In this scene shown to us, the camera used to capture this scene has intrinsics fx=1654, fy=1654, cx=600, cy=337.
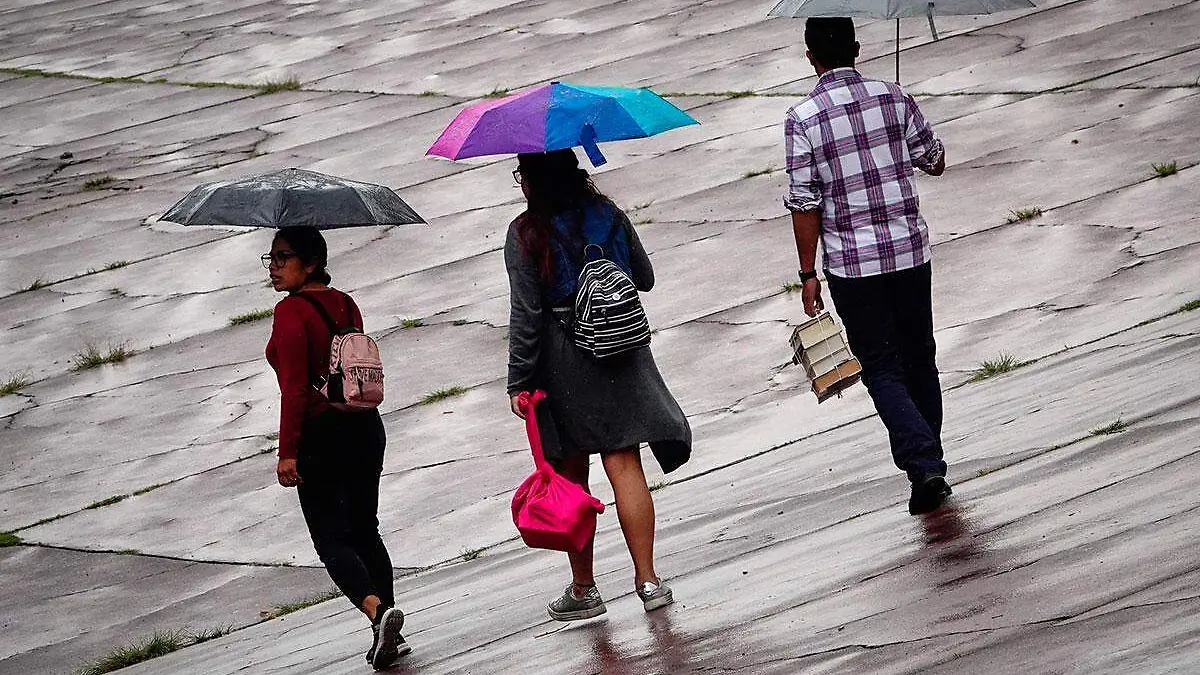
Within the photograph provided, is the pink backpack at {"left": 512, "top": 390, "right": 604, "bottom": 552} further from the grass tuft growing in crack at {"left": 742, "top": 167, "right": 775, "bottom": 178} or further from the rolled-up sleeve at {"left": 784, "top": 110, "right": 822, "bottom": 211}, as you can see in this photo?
the grass tuft growing in crack at {"left": 742, "top": 167, "right": 775, "bottom": 178}

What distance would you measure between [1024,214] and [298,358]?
6588 millimetres

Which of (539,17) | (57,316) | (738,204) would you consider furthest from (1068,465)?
(539,17)

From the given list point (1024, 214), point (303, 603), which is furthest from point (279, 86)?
point (303, 603)

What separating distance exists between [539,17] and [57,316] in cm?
1082

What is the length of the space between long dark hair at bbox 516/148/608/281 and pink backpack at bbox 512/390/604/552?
0.49m

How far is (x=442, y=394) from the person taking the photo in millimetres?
10039

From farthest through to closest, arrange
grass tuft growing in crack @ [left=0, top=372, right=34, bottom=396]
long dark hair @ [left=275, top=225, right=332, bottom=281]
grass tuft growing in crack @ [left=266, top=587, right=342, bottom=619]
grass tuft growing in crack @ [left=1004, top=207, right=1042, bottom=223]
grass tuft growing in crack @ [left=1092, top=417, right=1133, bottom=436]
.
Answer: grass tuft growing in crack @ [left=0, top=372, right=34, bottom=396] → grass tuft growing in crack @ [left=1004, top=207, right=1042, bottom=223] → grass tuft growing in crack @ [left=266, top=587, right=342, bottom=619] → grass tuft growing in crack @ [left=1092, top=417, right=1133, bottom=436] → long dark hair @ [left=275, top=225, right=332, bottom=281]

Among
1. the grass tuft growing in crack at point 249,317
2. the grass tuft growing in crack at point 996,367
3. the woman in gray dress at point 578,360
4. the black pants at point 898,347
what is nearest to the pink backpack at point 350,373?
the woman in gray dress at point 578,360

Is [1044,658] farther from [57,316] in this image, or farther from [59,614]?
[57,316]

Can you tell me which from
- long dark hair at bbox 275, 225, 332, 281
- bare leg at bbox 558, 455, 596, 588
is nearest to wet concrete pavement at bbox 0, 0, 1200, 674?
bare leg at bbox 558, 455, 596, 588

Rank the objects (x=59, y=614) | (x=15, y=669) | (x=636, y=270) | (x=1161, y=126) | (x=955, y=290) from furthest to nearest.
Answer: (x=1161, y=126) < (x=955, y=290) < (x=59, y=614) < (x=15, y=669) < (x=636, y=270)

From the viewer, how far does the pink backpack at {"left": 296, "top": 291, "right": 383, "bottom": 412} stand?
5.71 metres

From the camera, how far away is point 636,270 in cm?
575

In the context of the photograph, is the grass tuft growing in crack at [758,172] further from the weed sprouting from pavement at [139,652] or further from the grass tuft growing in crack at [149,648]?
the weed sprouting from pavement at [139,652]
